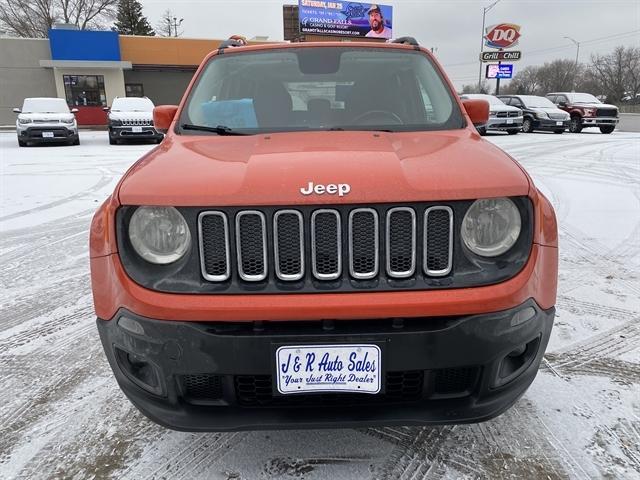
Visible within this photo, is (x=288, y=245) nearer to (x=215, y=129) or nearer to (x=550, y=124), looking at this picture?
(x=215, y=129)

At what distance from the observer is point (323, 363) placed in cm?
168

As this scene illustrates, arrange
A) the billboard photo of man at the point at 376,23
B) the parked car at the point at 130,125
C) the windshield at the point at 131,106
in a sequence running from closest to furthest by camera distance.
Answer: the parked car at the point at 130,125 → the windshield at the point at 131,106 → the billboard photo of man at the point at 376,23

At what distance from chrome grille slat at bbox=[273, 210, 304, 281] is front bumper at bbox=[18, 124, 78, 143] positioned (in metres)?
16.6

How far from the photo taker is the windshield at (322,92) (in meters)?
2.74

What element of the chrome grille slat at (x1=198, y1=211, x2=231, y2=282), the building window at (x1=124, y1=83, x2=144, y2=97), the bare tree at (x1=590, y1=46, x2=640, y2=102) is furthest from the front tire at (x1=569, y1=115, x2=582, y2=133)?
the bare tree at (x1=590, y1=46, x2=640, y2=102)

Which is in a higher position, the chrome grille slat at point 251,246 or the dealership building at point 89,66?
the dealership building at point 89,66

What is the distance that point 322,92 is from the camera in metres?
2.89

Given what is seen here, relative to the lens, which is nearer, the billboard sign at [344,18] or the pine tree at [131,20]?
the billboard sign at [344,18]

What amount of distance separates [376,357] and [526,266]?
64 centimetres

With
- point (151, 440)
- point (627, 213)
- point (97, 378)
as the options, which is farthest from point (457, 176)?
point (627, 213)

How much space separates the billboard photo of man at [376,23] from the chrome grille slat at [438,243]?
44.0m

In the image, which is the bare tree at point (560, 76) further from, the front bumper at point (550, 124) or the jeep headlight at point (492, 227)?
the jeep headlight at point (492, 227)

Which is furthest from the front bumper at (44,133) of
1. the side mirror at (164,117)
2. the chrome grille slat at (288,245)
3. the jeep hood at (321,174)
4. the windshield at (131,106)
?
the chrome grille slat at (288,245)

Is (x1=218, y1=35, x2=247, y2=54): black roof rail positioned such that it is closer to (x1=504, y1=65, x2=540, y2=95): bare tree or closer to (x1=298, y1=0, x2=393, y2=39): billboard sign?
(x1=298, y1=0, x2=393, y2=39): billboard sign
